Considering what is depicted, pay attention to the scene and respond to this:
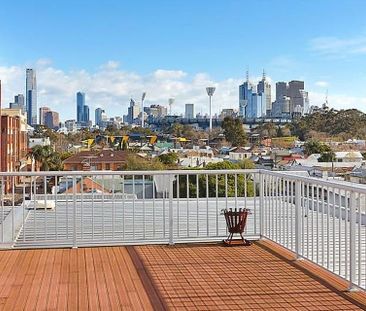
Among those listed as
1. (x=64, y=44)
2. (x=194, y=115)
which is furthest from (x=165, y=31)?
(x=194, y=115)

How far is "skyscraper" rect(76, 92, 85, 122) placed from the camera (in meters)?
76.5

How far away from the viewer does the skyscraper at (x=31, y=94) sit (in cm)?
5939

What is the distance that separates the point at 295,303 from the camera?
12.5 ft

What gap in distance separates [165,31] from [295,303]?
38.5m

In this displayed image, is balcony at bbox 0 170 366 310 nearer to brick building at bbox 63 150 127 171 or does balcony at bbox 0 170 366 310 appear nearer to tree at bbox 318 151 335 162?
brick building at bbox 63 150 127 171

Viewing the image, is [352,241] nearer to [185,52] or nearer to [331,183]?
[331,183]

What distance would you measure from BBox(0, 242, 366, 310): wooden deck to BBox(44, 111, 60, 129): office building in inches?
3047

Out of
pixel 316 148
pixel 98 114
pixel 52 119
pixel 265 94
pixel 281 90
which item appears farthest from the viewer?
pixel 52 119

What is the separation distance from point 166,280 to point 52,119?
8233cm

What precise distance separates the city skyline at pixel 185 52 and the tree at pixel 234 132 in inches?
257

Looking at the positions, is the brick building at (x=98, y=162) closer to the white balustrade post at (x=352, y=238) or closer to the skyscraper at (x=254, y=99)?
the white balustrade post at (x=352, y=238)

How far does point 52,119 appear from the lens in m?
83.9

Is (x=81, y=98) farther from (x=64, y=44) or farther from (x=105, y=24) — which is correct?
(x=105, y=24)

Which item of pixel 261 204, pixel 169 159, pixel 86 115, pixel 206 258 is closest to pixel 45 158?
pixel 169 159
